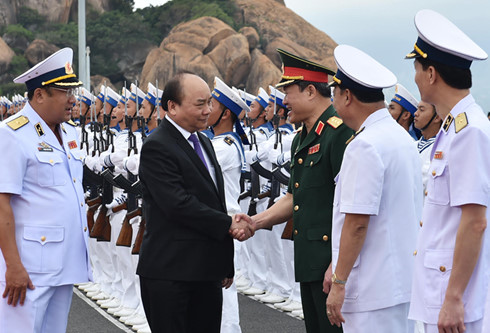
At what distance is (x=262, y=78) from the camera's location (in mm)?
40438

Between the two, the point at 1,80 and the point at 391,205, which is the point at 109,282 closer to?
the point at 391,205

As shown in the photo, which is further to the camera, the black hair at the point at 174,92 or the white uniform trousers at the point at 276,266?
the white uniform trousers at the point at 276,266

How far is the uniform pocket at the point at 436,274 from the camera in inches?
109

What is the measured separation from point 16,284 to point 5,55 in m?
44.8

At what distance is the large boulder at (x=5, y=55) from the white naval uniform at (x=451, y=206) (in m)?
45.0

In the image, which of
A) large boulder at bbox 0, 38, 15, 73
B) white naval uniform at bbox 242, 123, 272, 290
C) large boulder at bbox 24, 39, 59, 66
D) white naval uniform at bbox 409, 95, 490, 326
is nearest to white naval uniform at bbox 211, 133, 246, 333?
white naval uniform at bbox 242, 123, 272, 290

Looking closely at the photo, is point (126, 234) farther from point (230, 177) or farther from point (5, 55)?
point (5, 55)

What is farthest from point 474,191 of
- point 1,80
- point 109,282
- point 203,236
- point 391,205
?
point 1,80

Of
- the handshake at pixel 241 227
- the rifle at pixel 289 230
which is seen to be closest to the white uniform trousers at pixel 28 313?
the handshake at pixel 241 227

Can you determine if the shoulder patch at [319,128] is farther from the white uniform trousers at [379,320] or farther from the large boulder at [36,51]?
the large boulder at [36,51]

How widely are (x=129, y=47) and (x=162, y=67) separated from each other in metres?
9.13

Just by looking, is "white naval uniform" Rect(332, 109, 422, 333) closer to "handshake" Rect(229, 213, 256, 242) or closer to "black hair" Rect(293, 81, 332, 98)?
"handshake" Rect(229, 213, 256, 242)

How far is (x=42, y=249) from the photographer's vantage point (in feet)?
12.1

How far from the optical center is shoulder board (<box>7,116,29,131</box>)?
3703 millimetres
